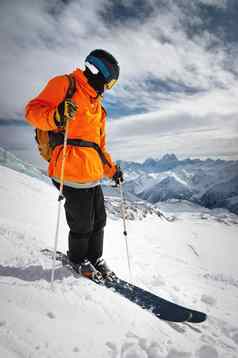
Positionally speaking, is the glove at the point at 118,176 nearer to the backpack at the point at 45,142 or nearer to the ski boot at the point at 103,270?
the backpack at the point at 45,142

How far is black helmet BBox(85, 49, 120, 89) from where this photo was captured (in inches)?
122

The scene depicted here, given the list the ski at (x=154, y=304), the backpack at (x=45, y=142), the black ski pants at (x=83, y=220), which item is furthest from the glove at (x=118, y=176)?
the ski at (x=154, y=304)

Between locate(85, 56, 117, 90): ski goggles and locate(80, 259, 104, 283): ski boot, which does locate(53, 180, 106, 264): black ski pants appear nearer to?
locate(80, 259, 104, 283): ski boot

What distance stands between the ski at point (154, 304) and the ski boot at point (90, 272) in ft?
0.20

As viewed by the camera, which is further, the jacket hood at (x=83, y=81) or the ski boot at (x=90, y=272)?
the ski boot at (x=90, y=272)

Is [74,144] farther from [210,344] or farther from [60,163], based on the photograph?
[210,344]

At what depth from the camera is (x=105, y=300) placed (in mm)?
2617

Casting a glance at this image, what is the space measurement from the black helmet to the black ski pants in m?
1.52

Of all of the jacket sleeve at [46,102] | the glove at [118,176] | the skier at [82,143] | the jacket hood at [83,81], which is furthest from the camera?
the glove at [118,176]

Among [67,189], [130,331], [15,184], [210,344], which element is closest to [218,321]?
[210,344]

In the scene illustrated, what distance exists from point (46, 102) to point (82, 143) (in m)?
0.65

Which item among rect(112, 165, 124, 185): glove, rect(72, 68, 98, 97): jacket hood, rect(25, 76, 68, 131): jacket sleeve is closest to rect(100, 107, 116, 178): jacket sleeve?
rect(112, 165, 124, 185): glove

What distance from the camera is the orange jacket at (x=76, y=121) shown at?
9.11 feet

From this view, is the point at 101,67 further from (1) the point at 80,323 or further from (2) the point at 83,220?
(1) the point at 80,323
